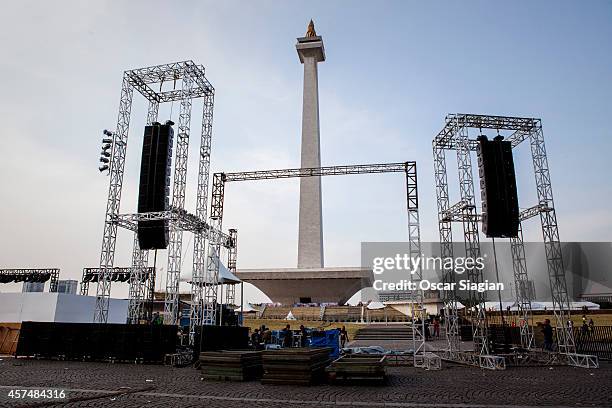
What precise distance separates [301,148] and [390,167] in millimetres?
28929

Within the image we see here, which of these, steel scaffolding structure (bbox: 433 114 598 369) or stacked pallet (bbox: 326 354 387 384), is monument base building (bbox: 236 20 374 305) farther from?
stacked pallet (bbox: 326 354 387 384)

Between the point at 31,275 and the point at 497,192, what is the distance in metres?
41.8

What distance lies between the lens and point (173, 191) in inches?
846

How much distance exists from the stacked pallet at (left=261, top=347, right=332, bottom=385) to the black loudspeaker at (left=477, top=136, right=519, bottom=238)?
33.2 ft

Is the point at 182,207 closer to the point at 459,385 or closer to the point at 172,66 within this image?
the point at 172,66

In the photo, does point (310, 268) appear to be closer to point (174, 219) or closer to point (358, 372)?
point (174, 219)

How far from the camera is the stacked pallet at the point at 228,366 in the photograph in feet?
39.4

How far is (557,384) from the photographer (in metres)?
11.4

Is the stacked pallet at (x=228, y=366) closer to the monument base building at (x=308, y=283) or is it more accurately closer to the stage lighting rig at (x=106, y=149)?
the stage lighting rig at (x=106, y=149)

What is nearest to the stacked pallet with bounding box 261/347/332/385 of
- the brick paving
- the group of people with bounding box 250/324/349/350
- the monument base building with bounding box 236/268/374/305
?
the brick paving

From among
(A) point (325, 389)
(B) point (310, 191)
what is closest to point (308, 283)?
(B) point (310, 191)

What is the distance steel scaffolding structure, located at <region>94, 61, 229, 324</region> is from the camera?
20922 mm

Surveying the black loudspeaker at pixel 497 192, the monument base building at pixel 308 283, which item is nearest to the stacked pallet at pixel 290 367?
the black loudspeaker at pixel 497 192

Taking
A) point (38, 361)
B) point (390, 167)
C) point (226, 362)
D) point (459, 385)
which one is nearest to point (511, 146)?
point (390, 167)
